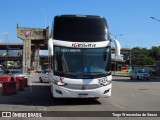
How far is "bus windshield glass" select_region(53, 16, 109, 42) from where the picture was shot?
1733cm

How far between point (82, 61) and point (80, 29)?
1.55 m

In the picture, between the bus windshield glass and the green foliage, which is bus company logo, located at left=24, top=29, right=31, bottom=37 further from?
the bus windshield glass

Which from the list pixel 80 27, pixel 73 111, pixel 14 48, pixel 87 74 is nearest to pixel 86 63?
pixel 87 74

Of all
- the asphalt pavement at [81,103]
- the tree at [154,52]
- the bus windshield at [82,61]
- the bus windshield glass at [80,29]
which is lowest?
the asphalt pavement at [81,103]

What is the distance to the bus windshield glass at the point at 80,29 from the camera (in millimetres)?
17328

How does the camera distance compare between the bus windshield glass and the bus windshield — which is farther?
the bus windshield glass

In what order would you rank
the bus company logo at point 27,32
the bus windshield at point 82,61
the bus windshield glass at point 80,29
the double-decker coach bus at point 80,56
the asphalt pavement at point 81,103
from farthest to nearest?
the bus company logo at point 27,32, the bus windshield glass at point 80,29, the bus windshield at point 82,61, the double-decker coach bus at point 80,56, the asphalt pavement at point 81,103

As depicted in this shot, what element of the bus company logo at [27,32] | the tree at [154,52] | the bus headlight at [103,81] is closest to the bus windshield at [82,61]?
→ the bus headlight at [103,81]

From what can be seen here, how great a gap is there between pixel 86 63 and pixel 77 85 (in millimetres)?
1115

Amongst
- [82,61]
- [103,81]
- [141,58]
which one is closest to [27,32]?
[141,58]

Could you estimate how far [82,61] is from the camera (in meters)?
17.0

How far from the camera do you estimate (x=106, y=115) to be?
13.2 m

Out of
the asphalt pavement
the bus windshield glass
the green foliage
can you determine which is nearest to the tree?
the green foliage

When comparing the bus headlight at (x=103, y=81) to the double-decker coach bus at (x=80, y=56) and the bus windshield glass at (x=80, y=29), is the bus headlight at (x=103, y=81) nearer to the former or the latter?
the double-decker coach bus at (x=80, y=56)
